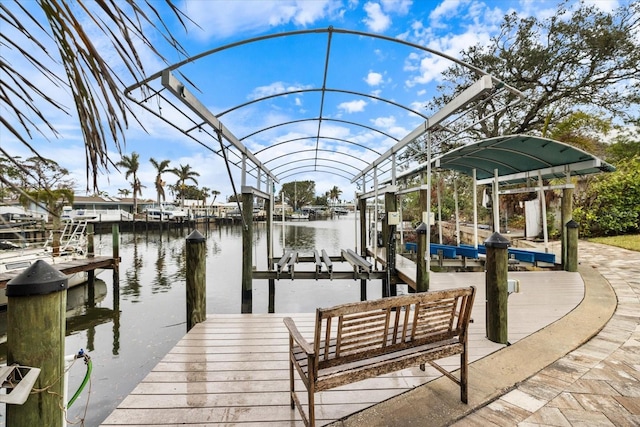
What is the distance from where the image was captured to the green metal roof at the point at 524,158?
5.84m

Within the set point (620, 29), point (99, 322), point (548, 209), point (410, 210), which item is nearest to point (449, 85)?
point (620, 29)

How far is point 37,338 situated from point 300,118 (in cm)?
560

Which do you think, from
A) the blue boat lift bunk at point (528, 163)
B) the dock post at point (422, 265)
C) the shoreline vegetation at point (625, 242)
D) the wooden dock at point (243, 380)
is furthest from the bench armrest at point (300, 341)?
the shoreline vegetation at point (625, 242)

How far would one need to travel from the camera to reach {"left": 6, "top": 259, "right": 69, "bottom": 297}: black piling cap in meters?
1.41

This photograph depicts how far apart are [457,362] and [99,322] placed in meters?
8.50

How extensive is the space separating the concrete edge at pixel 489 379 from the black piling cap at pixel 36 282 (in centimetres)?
182

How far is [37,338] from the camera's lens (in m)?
1.44

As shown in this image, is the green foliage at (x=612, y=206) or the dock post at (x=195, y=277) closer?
the dock post at (x=195, y=277)

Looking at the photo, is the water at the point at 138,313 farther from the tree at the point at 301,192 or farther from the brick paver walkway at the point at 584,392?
the tree at the point at 301,192

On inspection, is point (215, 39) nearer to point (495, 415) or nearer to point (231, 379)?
point (231, 379)

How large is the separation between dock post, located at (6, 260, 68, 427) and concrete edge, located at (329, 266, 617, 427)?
160 cm

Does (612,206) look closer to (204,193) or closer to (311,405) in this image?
(311,405)

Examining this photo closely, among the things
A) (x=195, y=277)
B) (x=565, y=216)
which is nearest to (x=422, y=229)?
(x=195, y=277)

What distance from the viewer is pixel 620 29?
11773 mm
